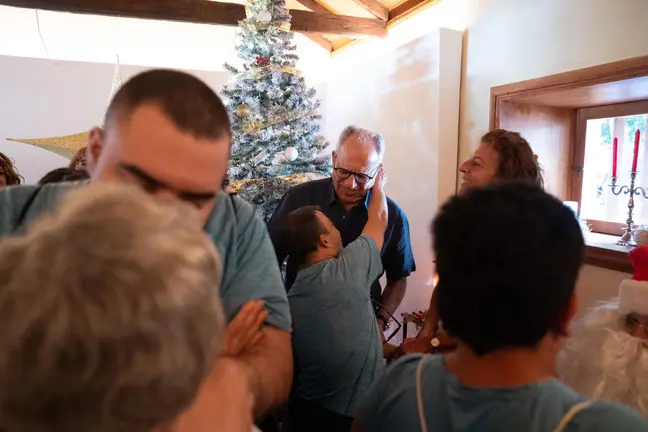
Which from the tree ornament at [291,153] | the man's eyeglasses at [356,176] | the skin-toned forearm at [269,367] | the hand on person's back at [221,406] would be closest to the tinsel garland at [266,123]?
the tree ornament at [291,153]

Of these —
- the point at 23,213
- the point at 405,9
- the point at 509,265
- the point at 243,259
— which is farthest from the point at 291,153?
the point at 509,265

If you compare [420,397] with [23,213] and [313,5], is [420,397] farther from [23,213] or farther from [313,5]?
[313,5]

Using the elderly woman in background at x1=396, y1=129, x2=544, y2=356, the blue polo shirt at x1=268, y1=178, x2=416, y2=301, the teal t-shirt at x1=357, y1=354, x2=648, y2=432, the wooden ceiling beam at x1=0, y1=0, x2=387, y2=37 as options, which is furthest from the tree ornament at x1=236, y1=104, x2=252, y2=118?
→ the teal t-shirt at x1=357, y1=354, x2=648, y2=432

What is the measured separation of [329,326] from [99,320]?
1.14 meters

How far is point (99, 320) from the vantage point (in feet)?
1.25

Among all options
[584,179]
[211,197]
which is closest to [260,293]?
[211,197]

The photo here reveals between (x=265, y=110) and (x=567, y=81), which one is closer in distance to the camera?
(x=567, y=81)

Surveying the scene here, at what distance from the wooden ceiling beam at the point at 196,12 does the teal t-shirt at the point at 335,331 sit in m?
3.02

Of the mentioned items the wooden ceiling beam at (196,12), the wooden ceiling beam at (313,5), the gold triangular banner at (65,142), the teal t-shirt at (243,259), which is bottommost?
the teal t-shirt at (243,259)

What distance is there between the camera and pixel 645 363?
1.08 metres

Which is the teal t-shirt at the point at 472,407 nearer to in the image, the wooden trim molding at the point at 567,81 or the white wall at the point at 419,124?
the wooden trim molding at the point at 567,81

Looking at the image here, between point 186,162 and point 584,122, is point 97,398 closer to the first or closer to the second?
point 186,162

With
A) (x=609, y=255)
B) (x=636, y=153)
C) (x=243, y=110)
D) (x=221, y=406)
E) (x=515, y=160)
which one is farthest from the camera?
(x=243, y=110)

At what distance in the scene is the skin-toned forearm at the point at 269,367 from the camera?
85 centimetres
